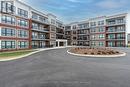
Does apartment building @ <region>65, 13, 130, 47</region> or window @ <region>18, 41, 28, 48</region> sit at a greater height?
apartment building @ <region>65, 13, 130, 47</region>

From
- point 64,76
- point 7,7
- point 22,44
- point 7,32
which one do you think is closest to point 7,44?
point 7,32

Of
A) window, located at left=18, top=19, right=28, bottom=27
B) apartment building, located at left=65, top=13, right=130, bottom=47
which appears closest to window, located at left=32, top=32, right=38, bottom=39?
window, located at left=18, top=19, right=28, bottom=27

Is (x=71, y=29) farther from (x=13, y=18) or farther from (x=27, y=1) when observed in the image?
(x=13, y=18)

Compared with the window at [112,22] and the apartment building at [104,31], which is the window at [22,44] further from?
the window at [112,22]

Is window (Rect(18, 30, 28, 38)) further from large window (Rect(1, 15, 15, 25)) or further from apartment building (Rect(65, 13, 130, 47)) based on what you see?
apartment building (Rect(65, 13, 130, 47))

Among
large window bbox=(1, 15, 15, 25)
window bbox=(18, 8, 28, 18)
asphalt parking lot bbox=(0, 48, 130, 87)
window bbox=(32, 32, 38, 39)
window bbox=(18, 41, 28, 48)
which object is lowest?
asphalt parking lot bbox=(0, 48, 130, 87)

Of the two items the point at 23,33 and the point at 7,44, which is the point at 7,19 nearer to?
the point at 23,33

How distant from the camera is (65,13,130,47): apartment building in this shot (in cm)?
4766

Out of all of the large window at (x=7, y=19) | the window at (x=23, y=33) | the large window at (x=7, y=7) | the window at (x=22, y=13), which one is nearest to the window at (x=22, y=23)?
the window at (x=22, y=13)

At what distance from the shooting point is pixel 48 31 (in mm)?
49375

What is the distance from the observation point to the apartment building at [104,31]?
4766 centimetres

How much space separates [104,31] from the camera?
176 ft

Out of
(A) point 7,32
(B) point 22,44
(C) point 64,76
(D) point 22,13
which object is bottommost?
(C) point 64,76

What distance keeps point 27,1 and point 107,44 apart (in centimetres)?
4312
